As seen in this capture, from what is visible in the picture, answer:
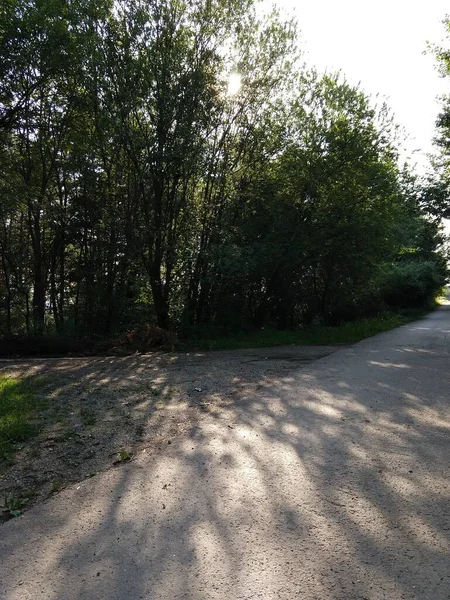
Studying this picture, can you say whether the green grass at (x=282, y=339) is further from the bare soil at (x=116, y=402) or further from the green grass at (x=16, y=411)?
the green grass at (x=16, y=411)

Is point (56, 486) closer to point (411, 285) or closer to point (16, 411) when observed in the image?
point (16, 411)

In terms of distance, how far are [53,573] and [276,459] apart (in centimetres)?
224

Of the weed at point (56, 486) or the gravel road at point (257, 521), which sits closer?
the gravel road at point (257, 521)

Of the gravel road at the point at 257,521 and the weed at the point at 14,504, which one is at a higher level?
the weed at the point at 14,504

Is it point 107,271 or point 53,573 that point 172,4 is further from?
point 53,573

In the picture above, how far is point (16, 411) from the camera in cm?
611

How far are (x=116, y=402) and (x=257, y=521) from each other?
13.6 ft

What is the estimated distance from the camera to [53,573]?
8.93 feet

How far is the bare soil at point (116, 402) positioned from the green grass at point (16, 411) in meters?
0.12

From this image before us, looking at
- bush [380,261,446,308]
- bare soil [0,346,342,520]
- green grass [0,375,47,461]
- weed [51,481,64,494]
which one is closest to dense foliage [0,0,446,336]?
bare soil [0,346,342,520]

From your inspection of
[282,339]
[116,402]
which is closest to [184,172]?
[282,339]

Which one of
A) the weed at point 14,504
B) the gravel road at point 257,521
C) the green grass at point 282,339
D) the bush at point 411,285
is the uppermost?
the bush at point 411,285

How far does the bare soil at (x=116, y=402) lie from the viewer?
435 cm

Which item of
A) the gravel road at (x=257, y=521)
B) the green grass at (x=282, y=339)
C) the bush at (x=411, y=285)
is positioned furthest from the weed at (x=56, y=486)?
the bush at (x=411, y=285)
